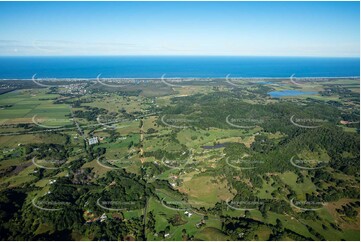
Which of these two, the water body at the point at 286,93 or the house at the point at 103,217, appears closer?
the house at the point at 103,217

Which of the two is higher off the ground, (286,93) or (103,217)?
→ (286,93)

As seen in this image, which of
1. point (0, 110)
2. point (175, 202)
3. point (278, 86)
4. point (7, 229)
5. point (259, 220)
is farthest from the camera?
point (278, 86)

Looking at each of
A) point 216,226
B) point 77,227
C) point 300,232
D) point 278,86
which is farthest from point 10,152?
point 278,86

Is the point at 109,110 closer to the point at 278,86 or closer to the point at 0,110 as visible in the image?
the point at 0,110

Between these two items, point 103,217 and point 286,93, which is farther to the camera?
point 286,93

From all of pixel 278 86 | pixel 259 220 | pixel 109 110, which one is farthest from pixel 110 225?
pixel 278 86

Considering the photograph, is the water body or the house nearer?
the house

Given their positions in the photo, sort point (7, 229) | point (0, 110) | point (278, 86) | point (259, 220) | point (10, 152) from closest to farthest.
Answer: point (7, 229), point (259, 220), point (10, 152), point (0, 110), point (278, 86)

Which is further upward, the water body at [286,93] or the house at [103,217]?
the water body at [286,93]

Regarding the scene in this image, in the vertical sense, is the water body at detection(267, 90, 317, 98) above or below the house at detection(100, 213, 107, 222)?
above

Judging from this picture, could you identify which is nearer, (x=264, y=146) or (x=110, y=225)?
(x=110, y=225)
